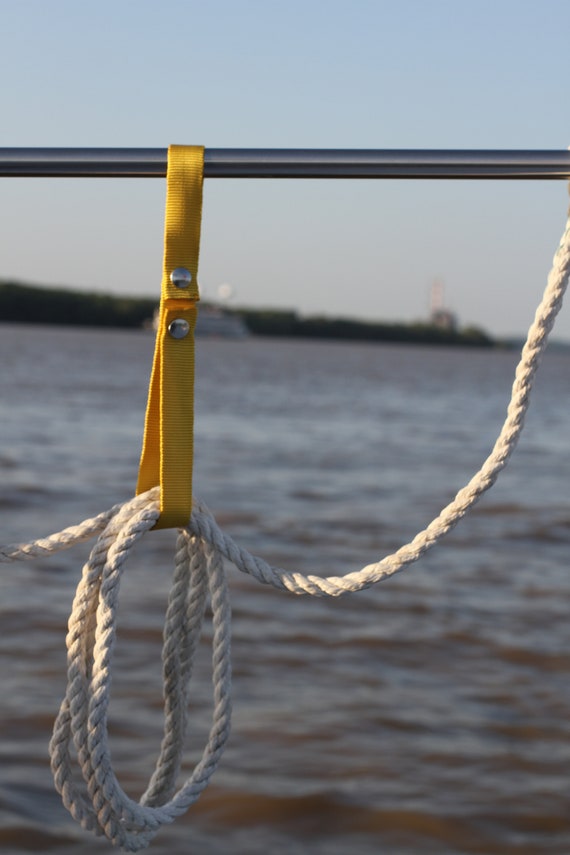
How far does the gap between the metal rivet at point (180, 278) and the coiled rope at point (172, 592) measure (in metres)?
0.24

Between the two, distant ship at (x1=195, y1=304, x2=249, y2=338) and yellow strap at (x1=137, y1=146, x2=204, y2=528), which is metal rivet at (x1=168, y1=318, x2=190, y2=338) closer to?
yellow strap at (x1=137, y1=146, x2=204, y2=528)

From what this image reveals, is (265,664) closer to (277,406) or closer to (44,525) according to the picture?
(44,525)

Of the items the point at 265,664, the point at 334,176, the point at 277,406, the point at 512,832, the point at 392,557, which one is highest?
the point at 277,406

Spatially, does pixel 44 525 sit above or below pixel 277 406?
below

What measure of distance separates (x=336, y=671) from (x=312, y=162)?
3147mm

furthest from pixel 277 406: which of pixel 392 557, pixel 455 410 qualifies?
pixel 392 557

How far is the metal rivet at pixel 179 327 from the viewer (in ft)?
3.98

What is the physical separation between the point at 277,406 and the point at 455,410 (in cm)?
347

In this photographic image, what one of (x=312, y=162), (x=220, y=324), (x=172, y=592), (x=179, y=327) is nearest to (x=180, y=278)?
(x=179, y=327)

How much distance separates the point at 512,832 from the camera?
2924 mm

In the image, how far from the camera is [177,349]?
1.22 metres

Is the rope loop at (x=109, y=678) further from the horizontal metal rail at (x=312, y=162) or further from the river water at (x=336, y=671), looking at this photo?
the river water at (x=336, y=671)

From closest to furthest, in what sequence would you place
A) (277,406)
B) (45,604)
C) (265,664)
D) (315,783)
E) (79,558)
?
(315,783), (265,664), (45,604), (79,558), (277,406)

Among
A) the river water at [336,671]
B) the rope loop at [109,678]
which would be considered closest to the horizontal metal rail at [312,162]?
the rope loop at [109,678]
